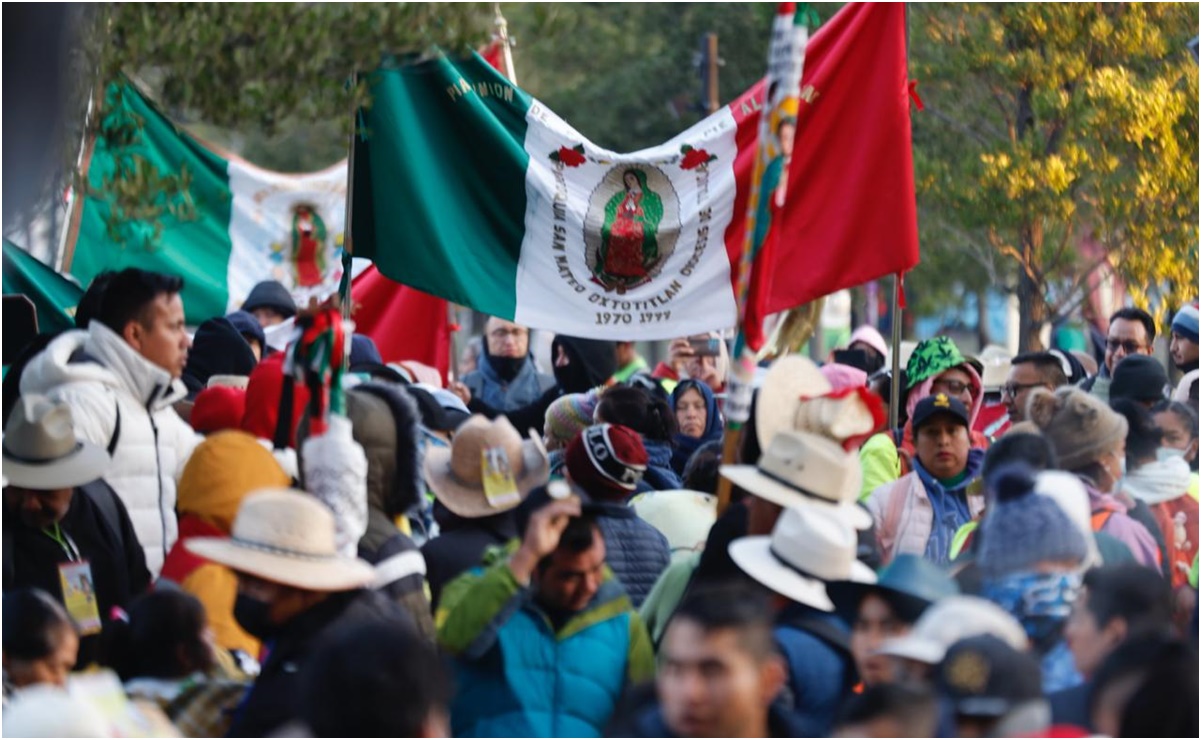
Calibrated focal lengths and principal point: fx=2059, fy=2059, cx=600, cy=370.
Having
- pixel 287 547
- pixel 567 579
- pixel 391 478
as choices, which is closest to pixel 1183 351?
pixel 391 478

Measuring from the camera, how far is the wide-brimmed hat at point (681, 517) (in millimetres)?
7203

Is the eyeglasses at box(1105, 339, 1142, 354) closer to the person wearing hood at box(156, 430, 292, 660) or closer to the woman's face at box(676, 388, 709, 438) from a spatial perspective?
the woman's face at box(676, 388, 709, 438)

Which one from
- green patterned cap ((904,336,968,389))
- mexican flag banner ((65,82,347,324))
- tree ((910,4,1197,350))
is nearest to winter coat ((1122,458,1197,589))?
green patterned cap ((904,336,968,389))

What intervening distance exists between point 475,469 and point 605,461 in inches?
16.5

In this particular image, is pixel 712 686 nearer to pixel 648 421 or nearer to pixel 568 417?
pixel 648 421

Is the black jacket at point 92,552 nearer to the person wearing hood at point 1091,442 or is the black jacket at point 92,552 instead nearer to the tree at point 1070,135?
the person wearing hood at point 1091,442

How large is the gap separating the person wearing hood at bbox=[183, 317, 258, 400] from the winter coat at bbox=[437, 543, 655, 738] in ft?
12.0

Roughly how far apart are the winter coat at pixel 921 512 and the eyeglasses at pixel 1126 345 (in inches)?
134

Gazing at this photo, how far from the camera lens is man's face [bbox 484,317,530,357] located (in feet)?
38.9

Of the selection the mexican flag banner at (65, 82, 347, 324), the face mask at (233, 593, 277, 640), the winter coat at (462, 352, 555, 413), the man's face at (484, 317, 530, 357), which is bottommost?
the face mask at (233, 593, 277, 640)

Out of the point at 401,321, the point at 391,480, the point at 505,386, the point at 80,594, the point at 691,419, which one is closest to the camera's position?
the point at 80,594

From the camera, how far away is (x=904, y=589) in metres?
5.35

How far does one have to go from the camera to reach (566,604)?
5.49 m

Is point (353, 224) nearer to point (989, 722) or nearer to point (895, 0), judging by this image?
point (895, 0)
